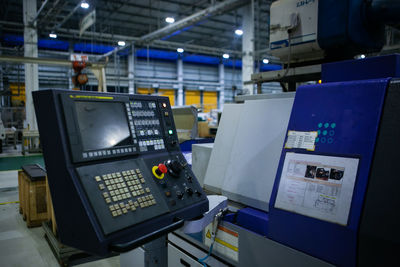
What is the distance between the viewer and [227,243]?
1229 mm

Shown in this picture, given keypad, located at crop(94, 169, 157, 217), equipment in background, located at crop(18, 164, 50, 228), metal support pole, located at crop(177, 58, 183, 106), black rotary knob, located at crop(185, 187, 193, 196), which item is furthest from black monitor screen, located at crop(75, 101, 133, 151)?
metal support pole, located at crop(177, 58, 183, 106)

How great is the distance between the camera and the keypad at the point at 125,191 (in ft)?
2.64

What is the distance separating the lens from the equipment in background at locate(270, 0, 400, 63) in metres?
1.24

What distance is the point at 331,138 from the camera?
3.09 feet

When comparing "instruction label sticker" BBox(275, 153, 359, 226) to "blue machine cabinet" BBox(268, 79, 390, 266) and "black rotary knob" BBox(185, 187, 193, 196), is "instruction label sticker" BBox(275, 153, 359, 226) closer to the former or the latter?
"blue machine cabinet" BBox(268, 79, 390, 266)

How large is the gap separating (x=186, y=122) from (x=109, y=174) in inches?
119

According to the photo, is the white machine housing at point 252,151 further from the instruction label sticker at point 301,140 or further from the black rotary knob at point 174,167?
the black rotary knob at point 174,167

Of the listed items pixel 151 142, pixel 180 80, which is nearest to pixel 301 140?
pixel 151 142

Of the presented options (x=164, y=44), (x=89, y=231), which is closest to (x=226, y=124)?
(x=89, y=231)

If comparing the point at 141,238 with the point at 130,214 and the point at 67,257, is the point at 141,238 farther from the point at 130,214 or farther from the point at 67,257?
the point at 67,257

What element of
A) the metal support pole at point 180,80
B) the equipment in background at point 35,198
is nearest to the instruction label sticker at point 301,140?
the equipment in background at point 35,198

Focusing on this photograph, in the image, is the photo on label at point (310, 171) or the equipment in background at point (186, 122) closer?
the photo on label at point (310, 171)

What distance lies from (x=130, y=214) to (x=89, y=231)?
12 centimetres

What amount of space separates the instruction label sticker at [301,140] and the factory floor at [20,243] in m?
2.15
